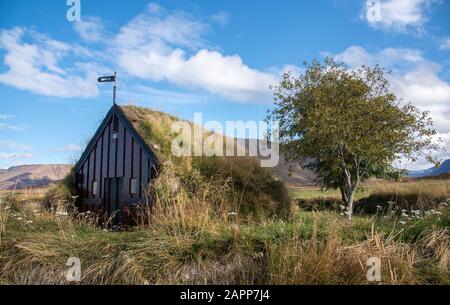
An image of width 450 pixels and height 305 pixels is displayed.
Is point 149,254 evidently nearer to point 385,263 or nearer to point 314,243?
point 314,243

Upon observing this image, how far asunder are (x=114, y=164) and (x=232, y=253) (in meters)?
11.0

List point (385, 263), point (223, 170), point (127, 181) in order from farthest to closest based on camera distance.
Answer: point (127, 181) → point (223, 170) → point (385, 263)

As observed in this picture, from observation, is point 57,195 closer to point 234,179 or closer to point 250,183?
point 234,179

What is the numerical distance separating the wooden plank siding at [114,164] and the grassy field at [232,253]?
6666 millimetres

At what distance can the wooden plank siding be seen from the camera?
14.9 metres

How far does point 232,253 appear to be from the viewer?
21.1 ft

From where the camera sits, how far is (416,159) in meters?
19.9

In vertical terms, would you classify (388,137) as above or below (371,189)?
above

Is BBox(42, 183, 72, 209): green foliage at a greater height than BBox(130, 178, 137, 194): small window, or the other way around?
BBox(130, 178, 137, 194): small window

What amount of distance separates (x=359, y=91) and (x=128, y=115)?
10843 millimetres

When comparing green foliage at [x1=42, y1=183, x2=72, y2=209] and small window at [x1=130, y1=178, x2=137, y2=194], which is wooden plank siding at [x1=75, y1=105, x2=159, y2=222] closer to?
small window at [x1=130, y1=178, x2=137, y2=194]

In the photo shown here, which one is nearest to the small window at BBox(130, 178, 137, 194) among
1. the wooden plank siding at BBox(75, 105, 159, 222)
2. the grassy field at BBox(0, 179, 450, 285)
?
the wooden plank siding at BBox(75, 105, 159, 222)

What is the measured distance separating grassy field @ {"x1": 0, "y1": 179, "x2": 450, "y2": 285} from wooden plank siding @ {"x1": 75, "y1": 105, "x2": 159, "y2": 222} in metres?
6.67

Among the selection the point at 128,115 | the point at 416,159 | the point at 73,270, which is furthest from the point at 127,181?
the point at 416,159
